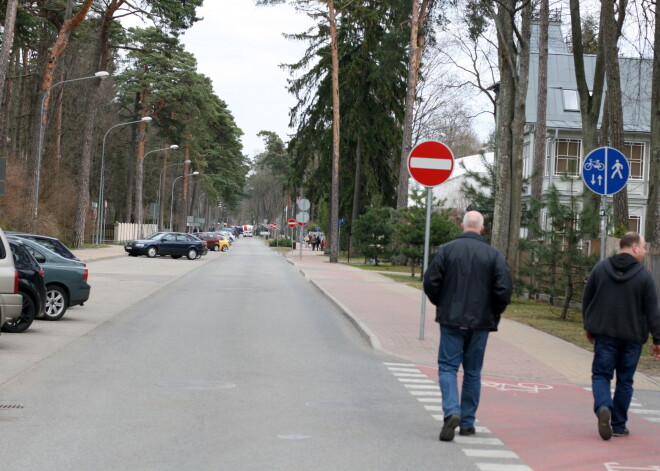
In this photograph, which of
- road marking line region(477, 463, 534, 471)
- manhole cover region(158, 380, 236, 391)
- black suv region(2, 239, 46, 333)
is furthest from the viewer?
black suv region(2, 239, 46, 333)

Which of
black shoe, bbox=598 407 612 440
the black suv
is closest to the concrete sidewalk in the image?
black shoe, bbox=598 407 612 440

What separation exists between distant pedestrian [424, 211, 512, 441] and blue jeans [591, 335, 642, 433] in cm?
106

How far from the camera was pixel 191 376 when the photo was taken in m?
10.8

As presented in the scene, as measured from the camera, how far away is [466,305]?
7793 mm

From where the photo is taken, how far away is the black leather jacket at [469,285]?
7.79 meters

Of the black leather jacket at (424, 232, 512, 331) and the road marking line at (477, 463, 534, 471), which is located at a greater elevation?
the black leather jacket at (424, 232, 512, 331)

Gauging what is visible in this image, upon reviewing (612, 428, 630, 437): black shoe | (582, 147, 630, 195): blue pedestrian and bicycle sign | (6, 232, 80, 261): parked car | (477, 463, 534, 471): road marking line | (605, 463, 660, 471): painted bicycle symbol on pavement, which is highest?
(582, 147, 630, 195): blue pedestrian and bicycle sign

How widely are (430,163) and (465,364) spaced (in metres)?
7.13

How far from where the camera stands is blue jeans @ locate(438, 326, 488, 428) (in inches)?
307

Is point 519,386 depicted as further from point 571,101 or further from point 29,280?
point 571,101

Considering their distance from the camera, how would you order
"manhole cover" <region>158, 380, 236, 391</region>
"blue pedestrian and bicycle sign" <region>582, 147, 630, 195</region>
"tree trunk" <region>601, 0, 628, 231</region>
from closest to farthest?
"manhole cover" <region>158, 380, 236, 391</region>, "blue pedestrian and bicycle sign" <region>582, 147, 630, 195</region>, "tree trunk" <region>601, 0, 628, 231</region>

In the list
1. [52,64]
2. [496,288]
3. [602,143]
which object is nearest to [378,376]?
[496,288]

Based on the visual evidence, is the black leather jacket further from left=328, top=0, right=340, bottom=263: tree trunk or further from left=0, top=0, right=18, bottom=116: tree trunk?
left=328, top=0, right=340, bottom=263: tree trunk

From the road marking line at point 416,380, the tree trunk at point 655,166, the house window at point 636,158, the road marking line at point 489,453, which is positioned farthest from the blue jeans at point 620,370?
the house window at point 636,158
